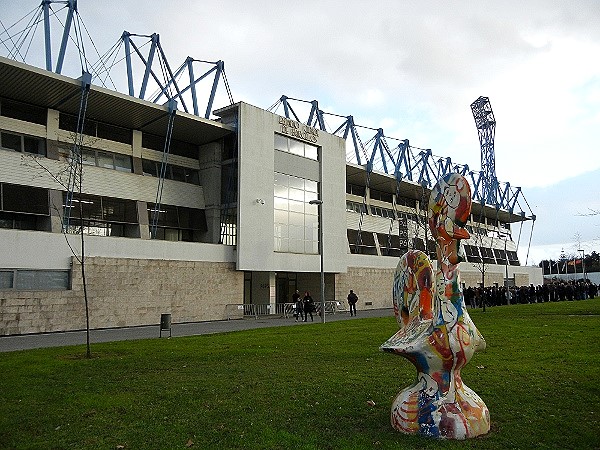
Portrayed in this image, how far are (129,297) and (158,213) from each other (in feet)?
21.9

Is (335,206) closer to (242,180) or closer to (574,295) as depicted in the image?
(242,180)

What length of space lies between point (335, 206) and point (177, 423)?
32216 millimetres

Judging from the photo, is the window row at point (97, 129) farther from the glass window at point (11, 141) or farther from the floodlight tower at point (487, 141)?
the floodlight tower at point (487, 141)

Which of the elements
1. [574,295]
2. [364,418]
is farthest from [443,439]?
[574,295]

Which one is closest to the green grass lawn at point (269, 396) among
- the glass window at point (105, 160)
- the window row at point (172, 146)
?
the glass window at point (105, 160)

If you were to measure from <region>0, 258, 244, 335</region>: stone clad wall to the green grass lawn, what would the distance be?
8215 millimetres

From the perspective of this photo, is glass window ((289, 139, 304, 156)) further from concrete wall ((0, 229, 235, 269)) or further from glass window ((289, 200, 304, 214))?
concrete wall ((0, 229, 235, 269))

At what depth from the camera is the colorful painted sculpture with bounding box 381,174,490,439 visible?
21.2 feet

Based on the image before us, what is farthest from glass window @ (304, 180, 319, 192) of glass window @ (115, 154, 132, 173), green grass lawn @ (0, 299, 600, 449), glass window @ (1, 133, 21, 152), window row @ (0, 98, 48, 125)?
green grass lawn @ (0, 299, 600, 449)

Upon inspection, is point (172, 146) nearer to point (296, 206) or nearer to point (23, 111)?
point (296, 206)

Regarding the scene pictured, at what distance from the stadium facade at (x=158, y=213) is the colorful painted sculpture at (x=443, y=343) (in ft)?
51.3

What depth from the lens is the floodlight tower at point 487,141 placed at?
73375mm

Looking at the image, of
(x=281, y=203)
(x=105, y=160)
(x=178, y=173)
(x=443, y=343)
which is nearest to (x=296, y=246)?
(x=281, y=203)

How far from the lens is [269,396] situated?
884 cm
